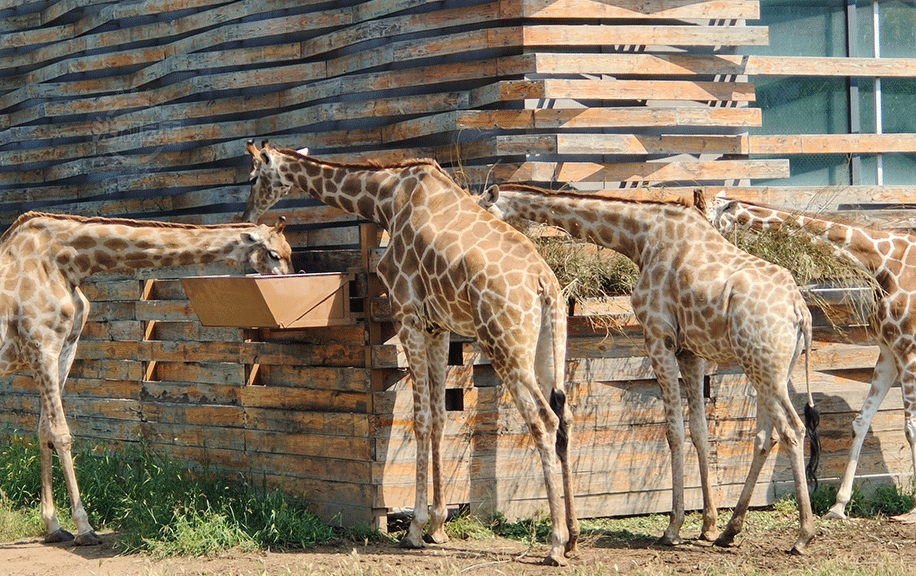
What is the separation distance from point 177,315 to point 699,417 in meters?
4.46

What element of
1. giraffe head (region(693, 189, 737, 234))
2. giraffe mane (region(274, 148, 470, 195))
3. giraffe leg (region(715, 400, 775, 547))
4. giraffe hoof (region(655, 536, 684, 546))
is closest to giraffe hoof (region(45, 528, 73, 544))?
giraffe mane (region(274, 148, 470, 195))

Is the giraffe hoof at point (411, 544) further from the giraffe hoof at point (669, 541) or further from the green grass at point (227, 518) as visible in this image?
the giraffe hoof at point (669, 541)

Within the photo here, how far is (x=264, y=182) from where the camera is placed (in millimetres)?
8469

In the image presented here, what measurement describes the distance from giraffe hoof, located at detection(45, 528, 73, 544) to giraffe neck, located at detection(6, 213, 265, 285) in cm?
197

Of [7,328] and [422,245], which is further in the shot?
[7,328]

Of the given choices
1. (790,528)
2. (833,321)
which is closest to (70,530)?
(790,528)

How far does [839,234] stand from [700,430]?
2.09 m

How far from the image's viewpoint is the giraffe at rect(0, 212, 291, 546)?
26.2 feet

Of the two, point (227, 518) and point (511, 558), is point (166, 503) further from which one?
point (511, 558)

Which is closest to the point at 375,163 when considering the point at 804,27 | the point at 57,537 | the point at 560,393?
the point at 560,393

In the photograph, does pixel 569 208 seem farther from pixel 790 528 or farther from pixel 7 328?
pixel 7 328

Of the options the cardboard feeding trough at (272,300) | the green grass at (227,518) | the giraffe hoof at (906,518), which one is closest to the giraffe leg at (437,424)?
the green grass at (227,518)

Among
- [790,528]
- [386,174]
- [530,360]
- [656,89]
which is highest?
[656,89]

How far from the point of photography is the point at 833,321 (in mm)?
8641
